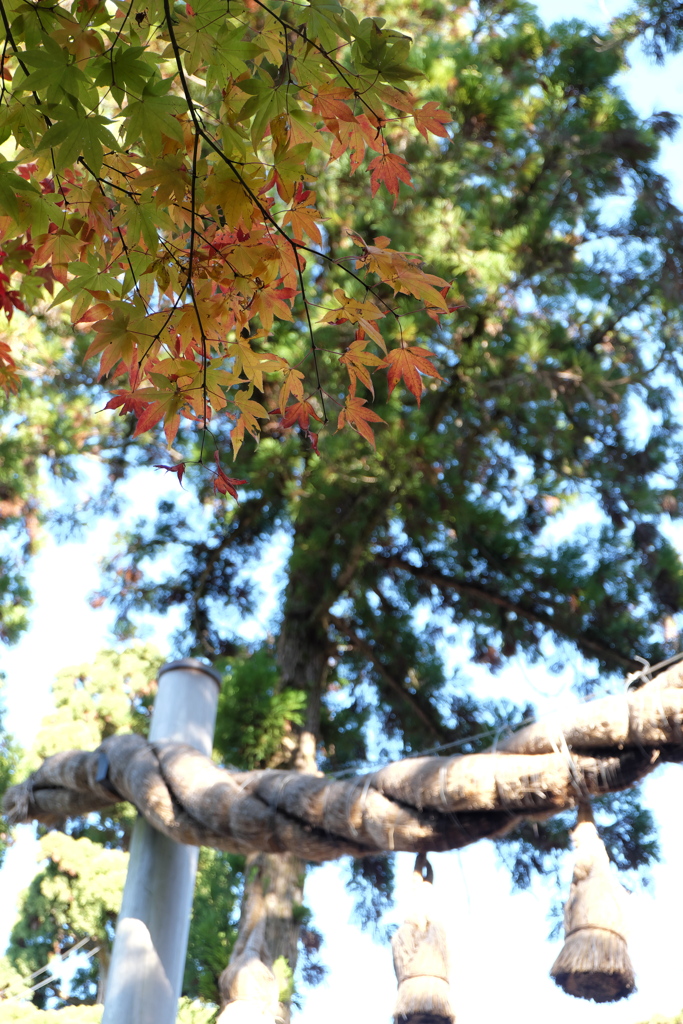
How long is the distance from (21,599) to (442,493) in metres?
A: 4.00

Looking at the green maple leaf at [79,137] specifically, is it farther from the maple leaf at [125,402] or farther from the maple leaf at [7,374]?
the maple leaf at [7,374]

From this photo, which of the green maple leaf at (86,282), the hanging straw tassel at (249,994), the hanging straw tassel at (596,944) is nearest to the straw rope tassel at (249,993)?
the hanging straw tassel at (249,994)

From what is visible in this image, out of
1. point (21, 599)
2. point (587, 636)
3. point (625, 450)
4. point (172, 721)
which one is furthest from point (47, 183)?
point (21, 599)

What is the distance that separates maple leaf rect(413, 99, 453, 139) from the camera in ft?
3.87

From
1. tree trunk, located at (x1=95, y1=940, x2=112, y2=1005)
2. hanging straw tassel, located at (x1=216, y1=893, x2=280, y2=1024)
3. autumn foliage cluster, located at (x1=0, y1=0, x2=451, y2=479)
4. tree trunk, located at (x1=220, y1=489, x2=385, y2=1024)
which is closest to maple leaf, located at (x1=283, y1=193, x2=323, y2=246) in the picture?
autumn foliage cluster, located at (x1=0, y1=0, x2=451, y2=479)

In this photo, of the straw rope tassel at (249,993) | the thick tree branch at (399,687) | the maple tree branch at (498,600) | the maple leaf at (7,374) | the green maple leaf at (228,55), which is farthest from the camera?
the thick tree branch at (399,687)

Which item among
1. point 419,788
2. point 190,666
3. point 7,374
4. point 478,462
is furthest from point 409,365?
point 478,462

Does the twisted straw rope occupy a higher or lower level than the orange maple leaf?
lower

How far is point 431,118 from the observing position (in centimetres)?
120

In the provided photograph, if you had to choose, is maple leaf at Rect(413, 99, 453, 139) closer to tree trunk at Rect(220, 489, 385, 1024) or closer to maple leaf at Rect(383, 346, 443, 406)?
maple leaf at Rect(383, 346, 443, 406)

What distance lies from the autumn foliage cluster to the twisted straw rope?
946 millimetres

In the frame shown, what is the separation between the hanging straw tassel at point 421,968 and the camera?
1.66 metres

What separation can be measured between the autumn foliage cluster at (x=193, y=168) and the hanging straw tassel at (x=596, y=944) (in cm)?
104

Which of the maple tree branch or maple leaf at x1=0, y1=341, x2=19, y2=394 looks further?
the maple tree branch
